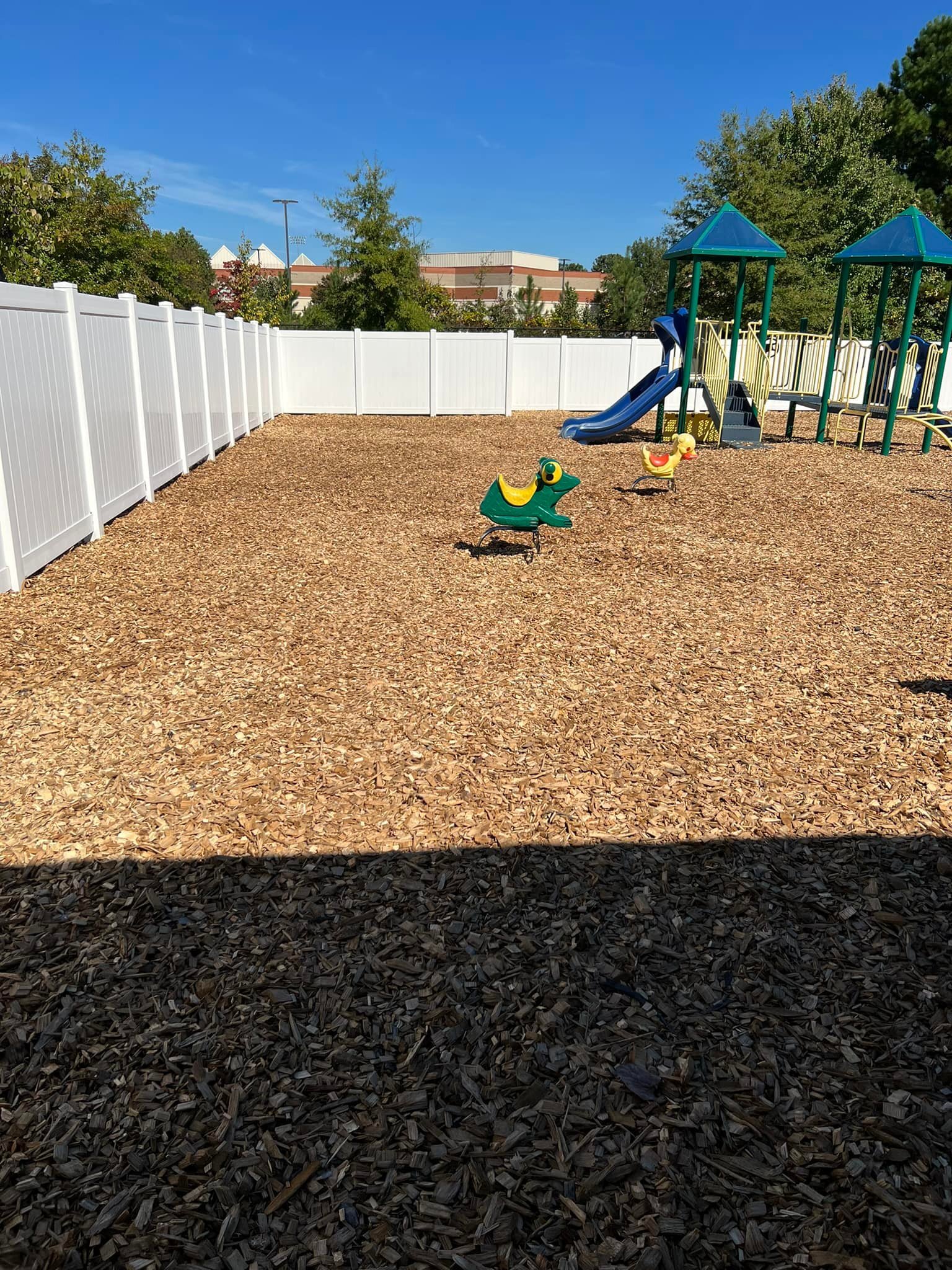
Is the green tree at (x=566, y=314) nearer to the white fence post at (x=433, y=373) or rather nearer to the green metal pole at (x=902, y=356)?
the white fence post at (x=433, y=373)

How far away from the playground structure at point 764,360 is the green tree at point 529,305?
44.6 m

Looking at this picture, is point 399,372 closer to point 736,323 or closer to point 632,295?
point 736,323

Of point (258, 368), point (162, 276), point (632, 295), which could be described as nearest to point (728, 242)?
point (258, 368)

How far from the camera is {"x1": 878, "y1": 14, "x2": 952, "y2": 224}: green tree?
34.0 m

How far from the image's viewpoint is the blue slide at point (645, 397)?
643 inches

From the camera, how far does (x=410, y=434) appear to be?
58.4 ft

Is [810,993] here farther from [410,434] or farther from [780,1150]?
[410,434]

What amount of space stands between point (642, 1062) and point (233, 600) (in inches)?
202

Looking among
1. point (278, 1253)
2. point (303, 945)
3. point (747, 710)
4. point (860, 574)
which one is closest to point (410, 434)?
point (860, 574)

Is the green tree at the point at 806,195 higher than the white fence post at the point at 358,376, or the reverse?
the green tree at the point at 806,195

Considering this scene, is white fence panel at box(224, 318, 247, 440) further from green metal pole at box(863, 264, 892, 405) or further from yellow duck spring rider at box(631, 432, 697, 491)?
green metal pole at box(863, 264, 892, 405)

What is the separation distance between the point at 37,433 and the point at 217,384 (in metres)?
7.62

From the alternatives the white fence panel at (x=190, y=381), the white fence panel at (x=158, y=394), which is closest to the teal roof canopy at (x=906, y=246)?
the white fence panel at (x=190, y=381)

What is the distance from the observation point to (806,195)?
30219 mm
